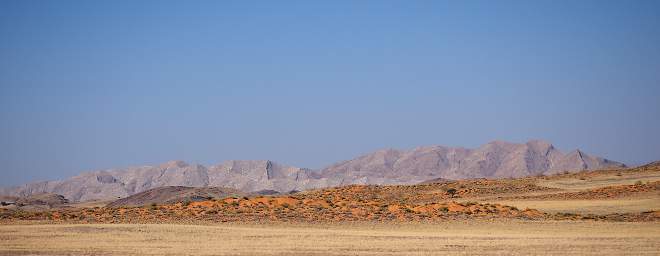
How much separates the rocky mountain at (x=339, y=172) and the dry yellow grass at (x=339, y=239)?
96406mm

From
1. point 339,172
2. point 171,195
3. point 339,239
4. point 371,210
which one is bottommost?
point 339,239

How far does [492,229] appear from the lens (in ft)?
118

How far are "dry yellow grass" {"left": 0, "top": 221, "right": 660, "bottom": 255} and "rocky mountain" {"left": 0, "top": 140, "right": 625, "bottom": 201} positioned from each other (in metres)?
96.4

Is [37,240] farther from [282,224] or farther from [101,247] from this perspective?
[282,224]

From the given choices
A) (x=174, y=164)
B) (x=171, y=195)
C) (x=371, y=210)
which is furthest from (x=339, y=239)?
(x=174, y=164)

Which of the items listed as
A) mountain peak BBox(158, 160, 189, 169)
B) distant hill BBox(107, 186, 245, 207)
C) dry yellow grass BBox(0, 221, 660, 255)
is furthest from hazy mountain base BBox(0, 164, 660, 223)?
mountain peak BBox(158, 160, 189, 169)

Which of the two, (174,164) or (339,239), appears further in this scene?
(174,164)

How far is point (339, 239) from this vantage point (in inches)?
1173

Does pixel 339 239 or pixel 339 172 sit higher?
pixel 339 172

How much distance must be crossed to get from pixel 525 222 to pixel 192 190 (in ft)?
162

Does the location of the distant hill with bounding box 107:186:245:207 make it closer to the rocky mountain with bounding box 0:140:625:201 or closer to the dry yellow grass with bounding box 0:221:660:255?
the dry yellow grass with bounding box 0:221:660:255

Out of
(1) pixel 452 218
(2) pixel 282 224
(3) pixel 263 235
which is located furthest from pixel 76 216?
(1) pixel 452 218

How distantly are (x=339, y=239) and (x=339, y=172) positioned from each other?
162109mm

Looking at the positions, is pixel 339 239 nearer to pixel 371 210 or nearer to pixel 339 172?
pixel 371 210
